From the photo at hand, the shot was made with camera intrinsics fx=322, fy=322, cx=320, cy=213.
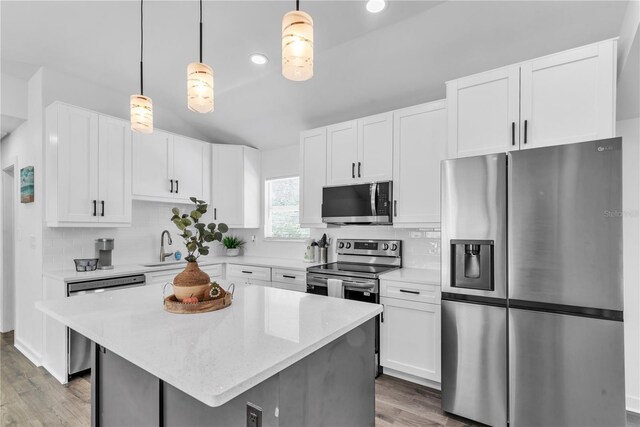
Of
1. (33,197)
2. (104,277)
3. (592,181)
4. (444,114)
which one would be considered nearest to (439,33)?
(444,114)

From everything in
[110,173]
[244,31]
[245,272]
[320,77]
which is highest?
[244,31]

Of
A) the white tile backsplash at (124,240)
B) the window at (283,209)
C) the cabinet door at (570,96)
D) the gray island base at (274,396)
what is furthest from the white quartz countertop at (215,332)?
the window at (283,209)

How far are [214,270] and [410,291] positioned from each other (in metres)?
2.55

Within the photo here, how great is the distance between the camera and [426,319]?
2.62m

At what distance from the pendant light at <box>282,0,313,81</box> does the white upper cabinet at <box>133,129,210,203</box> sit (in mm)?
2995

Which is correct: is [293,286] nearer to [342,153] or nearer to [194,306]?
[342,153]

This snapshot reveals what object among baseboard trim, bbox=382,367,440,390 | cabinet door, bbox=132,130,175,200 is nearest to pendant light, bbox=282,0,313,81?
baseboard trim, bbox=382,367,440,390

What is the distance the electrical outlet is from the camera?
108cm

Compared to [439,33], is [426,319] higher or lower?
lower

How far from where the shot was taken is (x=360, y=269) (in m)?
3.14

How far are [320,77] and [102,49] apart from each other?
2.04 m

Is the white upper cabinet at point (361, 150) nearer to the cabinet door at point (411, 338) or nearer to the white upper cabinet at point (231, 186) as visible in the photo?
the cabinet door at point (411, 338)

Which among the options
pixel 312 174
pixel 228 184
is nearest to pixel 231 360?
pixel 312 174

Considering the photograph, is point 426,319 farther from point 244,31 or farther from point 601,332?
point 244,31
